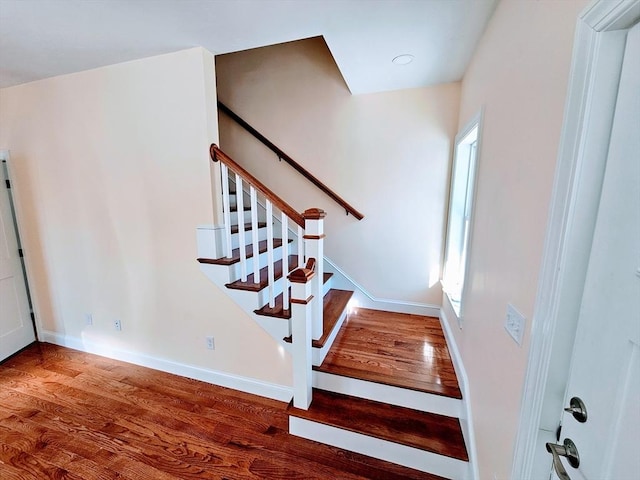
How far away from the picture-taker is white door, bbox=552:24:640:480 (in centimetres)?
57

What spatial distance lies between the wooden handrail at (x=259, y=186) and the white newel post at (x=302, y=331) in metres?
0.32

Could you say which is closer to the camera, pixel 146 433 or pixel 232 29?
pixel 232 29

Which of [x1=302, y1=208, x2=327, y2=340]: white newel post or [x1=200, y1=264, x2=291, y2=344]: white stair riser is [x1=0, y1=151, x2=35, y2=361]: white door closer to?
[x1=200, y1=264, x2=291, y2=344]: white stair riser

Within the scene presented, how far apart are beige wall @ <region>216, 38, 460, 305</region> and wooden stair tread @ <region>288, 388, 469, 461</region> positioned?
3.98 ft

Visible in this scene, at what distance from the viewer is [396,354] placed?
79.8 inches

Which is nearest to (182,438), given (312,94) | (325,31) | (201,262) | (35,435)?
(35,435)

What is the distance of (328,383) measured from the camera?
1842 millimetres

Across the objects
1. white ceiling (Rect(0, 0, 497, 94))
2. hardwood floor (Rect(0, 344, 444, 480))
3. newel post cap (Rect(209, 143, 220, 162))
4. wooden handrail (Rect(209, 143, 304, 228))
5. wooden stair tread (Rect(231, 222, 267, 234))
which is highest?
white ceiling (Rect(0, 0, 497, 94))

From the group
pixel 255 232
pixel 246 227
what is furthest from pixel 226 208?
pixel 246 227

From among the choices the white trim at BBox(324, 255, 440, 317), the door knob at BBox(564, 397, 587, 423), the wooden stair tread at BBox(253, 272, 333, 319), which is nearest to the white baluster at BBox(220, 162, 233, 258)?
the wooden stair tread at BBox(253, 272, 333, 319)

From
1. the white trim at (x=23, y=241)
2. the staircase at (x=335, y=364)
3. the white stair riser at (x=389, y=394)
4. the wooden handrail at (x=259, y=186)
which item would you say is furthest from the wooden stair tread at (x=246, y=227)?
the white trim at (x=23, y=241)

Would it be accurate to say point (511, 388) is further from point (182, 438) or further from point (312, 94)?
point (312, 94)

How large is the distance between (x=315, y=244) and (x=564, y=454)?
1382 mm

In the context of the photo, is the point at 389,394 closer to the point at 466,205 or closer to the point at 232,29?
the point at 466,205
